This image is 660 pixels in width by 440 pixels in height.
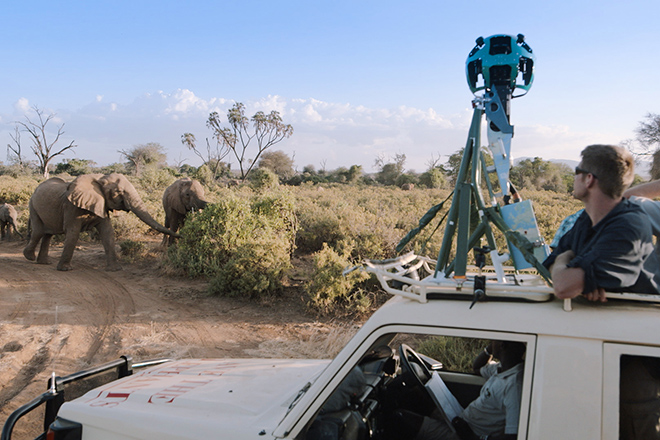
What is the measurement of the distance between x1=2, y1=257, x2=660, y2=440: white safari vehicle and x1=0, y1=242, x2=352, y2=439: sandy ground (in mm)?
2622

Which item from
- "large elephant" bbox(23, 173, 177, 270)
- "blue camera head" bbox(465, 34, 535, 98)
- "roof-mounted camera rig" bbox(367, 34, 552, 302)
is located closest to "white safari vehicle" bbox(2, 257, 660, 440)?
"roof-mounted camera rig" bbox(367, 34, 552, 302)

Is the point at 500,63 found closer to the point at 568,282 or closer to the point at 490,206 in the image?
→ the point at 490,206

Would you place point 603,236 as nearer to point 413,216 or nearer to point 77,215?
point 413,216

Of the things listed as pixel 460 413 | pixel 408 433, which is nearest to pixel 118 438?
pixel 408 433

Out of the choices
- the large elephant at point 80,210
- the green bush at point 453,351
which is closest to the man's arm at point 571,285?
the green bush at point 453,351

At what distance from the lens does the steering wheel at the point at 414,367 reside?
2920 millimetres

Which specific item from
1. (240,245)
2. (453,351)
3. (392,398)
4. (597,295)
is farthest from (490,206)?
(240,245)

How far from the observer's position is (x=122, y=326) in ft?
24.2

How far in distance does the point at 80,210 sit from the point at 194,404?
11.1 metres

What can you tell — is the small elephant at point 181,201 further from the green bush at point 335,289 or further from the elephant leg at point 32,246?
the green bush at point 335,289

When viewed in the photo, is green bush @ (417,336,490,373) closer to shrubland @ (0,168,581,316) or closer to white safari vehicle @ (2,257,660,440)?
shrubland @ (0,168,581,316)

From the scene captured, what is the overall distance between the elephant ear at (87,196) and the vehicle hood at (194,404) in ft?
31.9

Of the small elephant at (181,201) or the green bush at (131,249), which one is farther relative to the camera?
the small elephant at (181,201)

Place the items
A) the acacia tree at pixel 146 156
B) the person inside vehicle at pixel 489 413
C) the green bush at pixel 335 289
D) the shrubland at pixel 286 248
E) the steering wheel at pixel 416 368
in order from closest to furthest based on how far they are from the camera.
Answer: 1. the person inside vehicle at pixel 489 413
2. the steering wheel at pixel 416 368
3. the green bush at pixel 335 289
4. the shrubland at pixel 286 248
5. the acacia tree at pixel 146 156
